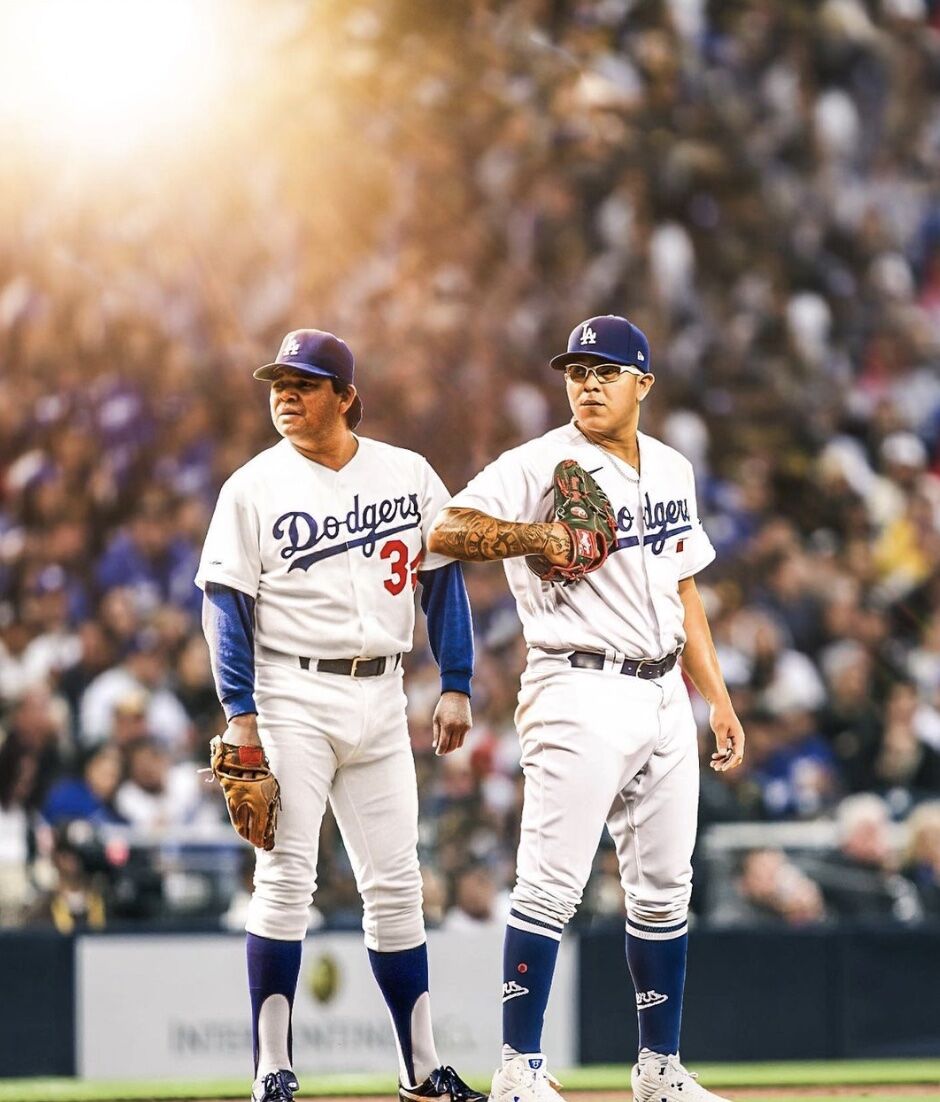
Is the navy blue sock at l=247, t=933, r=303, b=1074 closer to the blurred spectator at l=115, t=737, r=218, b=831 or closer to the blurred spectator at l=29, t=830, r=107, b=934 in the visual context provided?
the blurred spectator at l=29, t=830, r=107, b=934

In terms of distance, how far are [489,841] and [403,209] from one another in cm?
531

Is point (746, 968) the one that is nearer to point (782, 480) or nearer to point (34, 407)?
point (782, 480)

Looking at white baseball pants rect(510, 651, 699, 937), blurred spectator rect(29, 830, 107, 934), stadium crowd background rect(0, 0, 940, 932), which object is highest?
stadium crowd background rect(0, 0, 940, 932)

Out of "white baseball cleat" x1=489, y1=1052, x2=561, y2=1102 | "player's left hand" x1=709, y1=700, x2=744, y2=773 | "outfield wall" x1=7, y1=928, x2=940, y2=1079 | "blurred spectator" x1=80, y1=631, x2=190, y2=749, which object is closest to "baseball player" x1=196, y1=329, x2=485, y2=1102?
"white baseball cleat" x1=489, y1=1052, x2=561, y2=1102

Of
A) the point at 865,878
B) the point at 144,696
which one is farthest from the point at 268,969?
the point at 144,696

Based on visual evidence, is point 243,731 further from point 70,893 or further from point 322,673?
point 70,893

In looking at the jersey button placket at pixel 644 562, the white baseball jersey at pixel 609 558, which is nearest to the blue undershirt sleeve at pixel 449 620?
the white baseball jersey at pixel 609 558

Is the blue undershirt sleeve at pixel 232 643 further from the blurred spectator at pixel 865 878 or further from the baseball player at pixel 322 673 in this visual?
the blurred spectator at pixel 865 878

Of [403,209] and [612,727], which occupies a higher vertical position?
[403,209]

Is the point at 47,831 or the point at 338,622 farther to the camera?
the point at 47,831

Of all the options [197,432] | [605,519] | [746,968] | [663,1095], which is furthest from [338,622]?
[197,432]

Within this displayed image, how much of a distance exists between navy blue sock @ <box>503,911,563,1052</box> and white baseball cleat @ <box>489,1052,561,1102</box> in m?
0.03

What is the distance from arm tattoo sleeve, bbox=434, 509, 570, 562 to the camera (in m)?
3.13

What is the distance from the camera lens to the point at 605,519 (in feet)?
10.7
